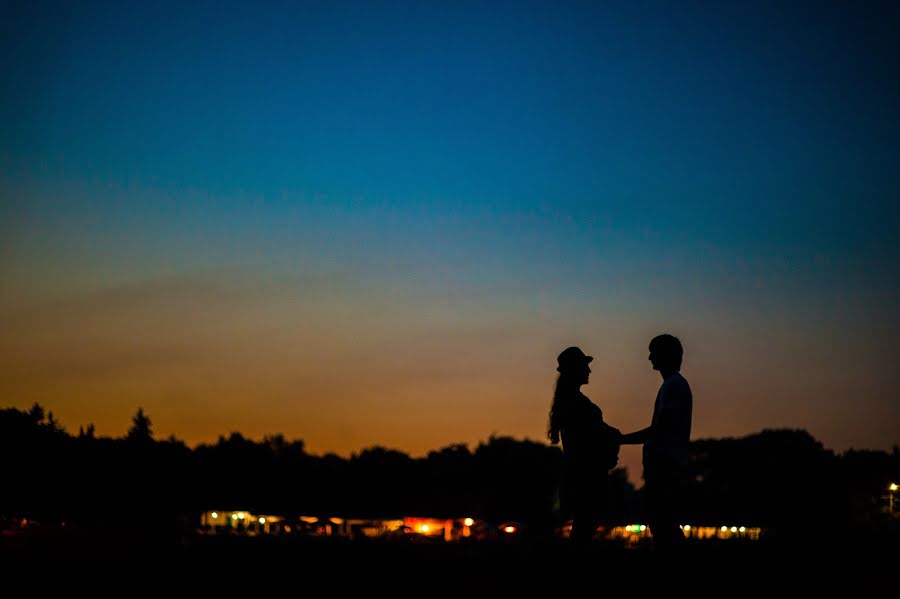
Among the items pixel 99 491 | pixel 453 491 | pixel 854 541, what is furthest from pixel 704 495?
pixel 854 541

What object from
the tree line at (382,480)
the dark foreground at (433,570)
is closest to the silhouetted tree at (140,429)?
the tree line at (382,480)

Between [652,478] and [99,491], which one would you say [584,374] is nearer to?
[652,478]

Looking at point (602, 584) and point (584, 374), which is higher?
point (584, 374)

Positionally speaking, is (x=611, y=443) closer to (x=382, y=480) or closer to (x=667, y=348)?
(x=667, y=348)

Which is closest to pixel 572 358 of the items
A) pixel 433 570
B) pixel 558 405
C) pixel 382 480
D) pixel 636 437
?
pixel 558 405

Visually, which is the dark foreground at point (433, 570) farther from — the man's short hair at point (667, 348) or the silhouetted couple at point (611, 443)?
the man's short hair at point (667, 348)

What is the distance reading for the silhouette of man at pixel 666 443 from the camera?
312 inches

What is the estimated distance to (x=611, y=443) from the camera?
866 cm

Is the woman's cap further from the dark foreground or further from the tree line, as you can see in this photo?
the tree line

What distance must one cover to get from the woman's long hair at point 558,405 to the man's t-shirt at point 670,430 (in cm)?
86

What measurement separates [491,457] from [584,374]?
349 ft

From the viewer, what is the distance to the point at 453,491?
353 ft

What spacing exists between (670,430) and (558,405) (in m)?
1.14

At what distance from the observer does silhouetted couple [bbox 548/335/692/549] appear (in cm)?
801
